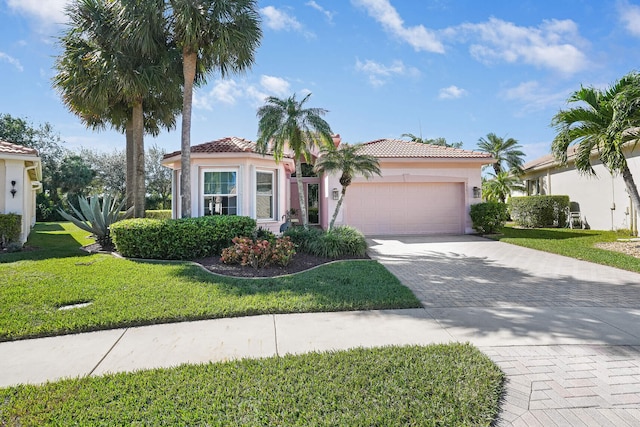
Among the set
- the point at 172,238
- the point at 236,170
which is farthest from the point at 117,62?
the point at 172,238

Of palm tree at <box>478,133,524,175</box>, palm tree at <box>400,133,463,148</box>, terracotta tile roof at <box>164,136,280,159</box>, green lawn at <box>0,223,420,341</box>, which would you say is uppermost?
palm tree at <box>400,133,463,148</box>

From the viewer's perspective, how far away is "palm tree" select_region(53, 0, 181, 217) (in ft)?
34.6

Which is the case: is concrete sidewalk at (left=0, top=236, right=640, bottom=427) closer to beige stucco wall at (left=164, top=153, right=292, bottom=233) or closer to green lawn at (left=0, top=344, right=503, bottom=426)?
green lawn at (left=0, top=344, right=503, bottom=426)

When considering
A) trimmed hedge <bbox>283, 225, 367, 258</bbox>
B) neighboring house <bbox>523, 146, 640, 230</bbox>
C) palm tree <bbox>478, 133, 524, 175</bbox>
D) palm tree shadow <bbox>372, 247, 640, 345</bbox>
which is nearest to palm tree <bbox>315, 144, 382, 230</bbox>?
trimmed hedge <bbox>283, 225, 367, 258</bbox>

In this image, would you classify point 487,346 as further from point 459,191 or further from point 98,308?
point 459,191

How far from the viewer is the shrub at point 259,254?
801 cm

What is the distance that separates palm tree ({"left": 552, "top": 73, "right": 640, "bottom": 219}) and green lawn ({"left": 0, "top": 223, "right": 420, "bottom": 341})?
852 cm

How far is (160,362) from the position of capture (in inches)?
137

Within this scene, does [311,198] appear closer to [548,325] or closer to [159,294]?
[159,294]

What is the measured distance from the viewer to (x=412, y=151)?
1644 centimetres

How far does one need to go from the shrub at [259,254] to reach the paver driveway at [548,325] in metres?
2.81

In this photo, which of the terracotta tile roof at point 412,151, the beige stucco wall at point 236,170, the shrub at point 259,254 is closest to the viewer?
the shrub at point 259,254

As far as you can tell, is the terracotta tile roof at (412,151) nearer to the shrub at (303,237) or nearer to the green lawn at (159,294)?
the shrub at (303,237)

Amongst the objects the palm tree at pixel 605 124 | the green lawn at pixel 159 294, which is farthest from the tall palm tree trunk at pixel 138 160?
the palm tree at pixel 605 124
